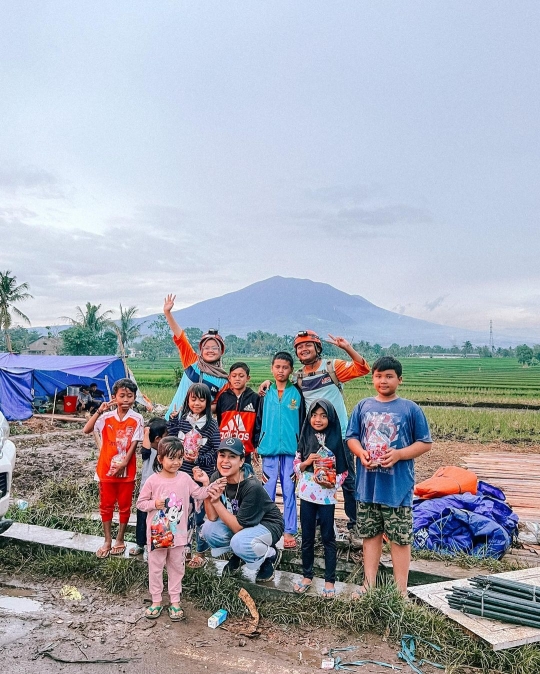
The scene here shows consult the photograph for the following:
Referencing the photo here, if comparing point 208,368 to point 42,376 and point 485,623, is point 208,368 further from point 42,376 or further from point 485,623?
point 42,376

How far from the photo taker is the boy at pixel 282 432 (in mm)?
3965

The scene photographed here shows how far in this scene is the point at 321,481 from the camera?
3.44 m

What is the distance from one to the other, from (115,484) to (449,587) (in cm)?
251

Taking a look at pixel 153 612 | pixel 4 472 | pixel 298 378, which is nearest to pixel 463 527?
pixel 298 378

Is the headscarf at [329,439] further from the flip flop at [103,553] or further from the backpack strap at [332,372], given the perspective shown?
the flip flop at [103,553]

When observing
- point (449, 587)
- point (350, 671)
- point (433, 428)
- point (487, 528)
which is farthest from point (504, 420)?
point (350, 671)

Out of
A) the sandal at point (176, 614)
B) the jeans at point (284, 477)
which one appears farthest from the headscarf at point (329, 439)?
the sandal at point (176, 614)

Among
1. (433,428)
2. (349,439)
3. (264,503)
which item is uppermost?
(349,439)

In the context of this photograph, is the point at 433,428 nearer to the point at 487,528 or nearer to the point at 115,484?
the point at 487,528

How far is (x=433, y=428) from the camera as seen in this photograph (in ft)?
44.2

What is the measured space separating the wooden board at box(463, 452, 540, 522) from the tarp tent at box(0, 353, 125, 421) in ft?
38.2

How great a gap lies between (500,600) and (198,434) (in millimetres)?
2214

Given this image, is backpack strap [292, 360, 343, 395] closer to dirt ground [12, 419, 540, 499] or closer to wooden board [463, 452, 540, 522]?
wooden board [463, 452, 540, 522]

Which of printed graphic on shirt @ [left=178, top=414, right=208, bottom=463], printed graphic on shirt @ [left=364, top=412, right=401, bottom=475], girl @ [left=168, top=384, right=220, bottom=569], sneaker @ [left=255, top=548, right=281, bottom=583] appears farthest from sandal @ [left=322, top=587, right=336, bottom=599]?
printed graphic on shirt @ [left=178, top=414, right=208, bottom=463]
